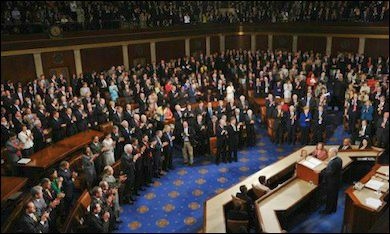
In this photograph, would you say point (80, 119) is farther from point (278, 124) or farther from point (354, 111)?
point (354, 111)

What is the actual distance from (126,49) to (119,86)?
5.31 meters

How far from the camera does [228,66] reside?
18.5m

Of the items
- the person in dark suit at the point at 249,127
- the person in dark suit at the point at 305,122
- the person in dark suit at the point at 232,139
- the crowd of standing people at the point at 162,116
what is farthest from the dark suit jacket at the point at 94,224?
the person in dark suit at the point at 305,122

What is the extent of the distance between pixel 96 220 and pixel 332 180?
4.76 metres

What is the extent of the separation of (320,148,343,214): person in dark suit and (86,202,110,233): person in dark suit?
4469mm

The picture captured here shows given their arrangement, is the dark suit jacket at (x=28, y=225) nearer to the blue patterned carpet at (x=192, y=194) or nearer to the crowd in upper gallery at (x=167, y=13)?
the blue patterned carpet at (x=192, y=194)

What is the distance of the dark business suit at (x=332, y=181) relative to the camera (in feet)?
24.4

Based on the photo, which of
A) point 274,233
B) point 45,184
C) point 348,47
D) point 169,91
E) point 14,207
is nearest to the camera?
point 274,233

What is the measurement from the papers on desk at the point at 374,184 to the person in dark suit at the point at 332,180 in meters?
0.58

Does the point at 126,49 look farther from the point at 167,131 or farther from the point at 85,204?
the point at 85,204

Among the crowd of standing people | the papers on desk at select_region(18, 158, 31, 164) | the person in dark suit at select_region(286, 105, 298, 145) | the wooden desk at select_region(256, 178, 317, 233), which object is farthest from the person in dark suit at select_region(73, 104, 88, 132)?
the person in dark suit at select_region(286, 105, 298, 145)

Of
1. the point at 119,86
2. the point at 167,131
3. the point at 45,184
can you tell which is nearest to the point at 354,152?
the point at 167,131

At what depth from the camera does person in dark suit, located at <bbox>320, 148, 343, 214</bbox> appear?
24.4ft

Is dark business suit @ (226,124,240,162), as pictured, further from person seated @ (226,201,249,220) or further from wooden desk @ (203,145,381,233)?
person seated @ (226,201,249,220)
